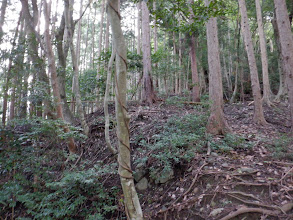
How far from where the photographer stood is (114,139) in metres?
6.55

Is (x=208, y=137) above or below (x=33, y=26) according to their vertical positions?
below

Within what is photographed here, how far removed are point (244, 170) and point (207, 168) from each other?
0.70 meters

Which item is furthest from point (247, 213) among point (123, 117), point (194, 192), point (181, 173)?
point (123, 117)

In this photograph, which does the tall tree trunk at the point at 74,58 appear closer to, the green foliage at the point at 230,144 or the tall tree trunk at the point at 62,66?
the tall tree trunk at the point at 62,66

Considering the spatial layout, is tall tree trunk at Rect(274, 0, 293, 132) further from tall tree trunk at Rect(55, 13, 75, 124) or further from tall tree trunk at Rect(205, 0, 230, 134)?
tall tree trunk at Rect(55, 13, 75, 124)

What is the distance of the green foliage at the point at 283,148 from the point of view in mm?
4426

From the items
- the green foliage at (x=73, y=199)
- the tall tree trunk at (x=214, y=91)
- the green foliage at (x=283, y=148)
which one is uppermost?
the tall tree trunk at (x=214, y=91)

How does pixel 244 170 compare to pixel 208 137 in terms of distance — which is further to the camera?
pixel 208 137

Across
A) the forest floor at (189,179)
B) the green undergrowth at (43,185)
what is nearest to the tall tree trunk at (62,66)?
the forest floor at (189,179)

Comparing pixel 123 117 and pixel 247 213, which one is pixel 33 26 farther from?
pixel 247 213

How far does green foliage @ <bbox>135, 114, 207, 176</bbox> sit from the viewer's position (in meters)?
4.74

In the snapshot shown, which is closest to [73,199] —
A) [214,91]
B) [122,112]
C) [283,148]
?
[122,112]

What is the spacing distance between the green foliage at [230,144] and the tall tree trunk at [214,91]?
18.3 inches

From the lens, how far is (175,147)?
4.90 metres
